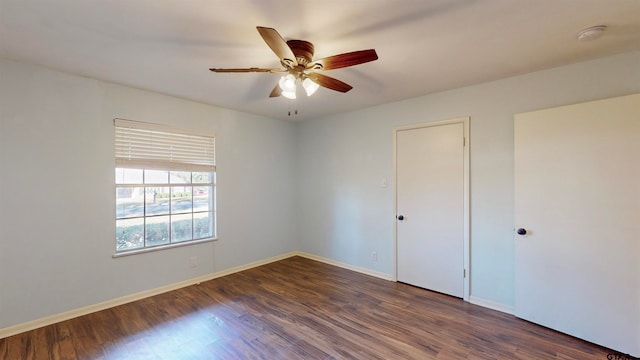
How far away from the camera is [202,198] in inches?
146

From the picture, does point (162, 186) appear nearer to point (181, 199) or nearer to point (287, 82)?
point (181, 199)

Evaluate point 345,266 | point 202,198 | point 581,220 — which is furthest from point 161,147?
point 581,220

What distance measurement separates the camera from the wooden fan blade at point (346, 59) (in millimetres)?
1703

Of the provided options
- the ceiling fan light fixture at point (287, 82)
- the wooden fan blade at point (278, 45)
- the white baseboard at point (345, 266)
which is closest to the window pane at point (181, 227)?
the white baseboard at point (345, 266)

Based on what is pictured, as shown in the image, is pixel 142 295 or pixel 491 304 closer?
pixel 491 304

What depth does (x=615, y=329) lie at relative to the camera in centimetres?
212

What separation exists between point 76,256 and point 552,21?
4.48 metres

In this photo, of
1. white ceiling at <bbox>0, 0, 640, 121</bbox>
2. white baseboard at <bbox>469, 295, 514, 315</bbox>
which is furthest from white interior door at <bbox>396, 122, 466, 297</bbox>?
white ceiling at <bbox>0, 0, 640, 121</bbox>

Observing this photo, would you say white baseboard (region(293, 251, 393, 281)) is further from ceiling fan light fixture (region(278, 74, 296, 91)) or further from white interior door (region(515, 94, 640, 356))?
ceiling fan light fixture (region(278, 74, 296, 91))

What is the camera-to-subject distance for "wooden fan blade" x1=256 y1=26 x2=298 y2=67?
57.5 inches

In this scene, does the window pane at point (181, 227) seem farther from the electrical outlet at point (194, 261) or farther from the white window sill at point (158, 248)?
the electrical outlet at point (194, 261)

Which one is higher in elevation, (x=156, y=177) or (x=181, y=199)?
(x=156, y=177)

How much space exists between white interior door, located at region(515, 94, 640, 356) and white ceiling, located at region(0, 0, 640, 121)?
0.62 metres

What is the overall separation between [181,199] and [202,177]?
1.31 ft
